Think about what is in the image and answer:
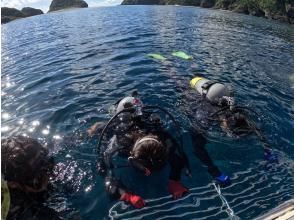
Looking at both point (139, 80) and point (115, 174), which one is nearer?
point (115, 174)

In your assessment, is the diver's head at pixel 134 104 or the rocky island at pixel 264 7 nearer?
the diver's head at pixel 134 104

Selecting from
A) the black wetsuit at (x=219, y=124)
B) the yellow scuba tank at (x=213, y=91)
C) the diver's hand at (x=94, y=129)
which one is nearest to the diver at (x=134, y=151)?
the black wetsuit at (x=219, y=124)

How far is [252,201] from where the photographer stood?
22.5 feet

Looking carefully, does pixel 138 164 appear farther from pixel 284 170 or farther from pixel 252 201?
pixel 284 170

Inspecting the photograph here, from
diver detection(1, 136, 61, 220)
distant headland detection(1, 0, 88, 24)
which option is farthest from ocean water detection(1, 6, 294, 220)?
distant headland detection(1, 0, 88, 24)

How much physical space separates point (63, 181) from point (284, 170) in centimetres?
487

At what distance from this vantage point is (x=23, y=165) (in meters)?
5.26

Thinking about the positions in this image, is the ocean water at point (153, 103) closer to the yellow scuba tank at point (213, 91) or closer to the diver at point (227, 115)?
the diver at point (227, 115)

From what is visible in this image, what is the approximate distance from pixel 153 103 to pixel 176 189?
498 cm

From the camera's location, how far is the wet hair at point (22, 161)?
519cm

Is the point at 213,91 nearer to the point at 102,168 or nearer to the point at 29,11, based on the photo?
the point at 102,168

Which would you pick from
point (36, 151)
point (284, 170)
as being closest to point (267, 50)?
point (284, 170)

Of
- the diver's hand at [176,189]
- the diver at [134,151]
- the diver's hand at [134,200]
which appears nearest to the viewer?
the diver's hand at [134,200]

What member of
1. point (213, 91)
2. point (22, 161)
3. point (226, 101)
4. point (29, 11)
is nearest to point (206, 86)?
point (213, 91)
